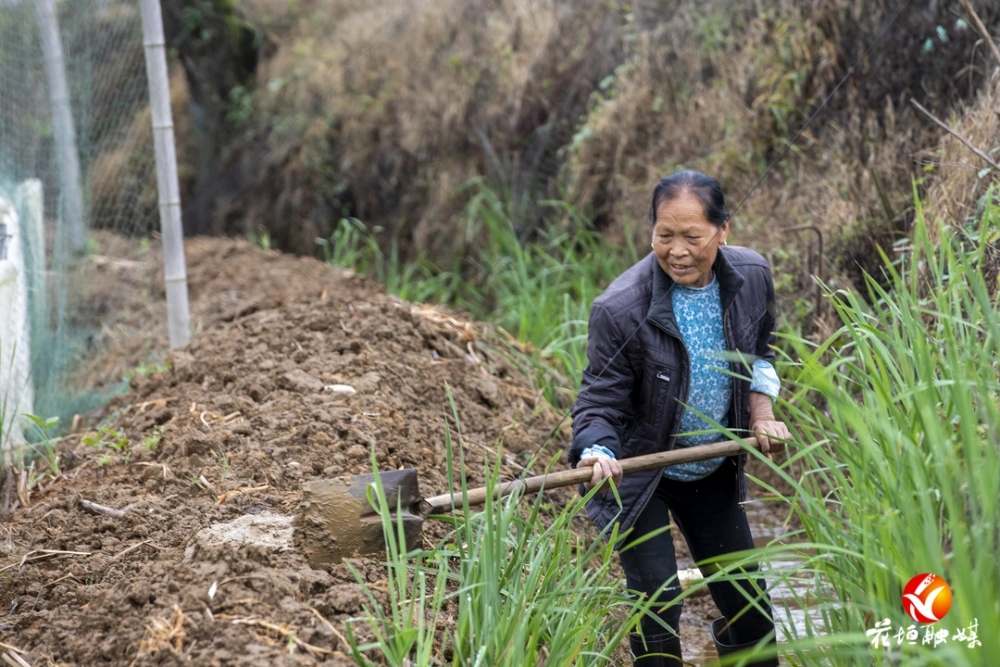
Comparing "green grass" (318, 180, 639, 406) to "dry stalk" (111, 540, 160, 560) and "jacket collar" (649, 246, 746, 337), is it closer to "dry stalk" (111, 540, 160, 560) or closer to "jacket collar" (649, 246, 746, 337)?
"jacket collar" (649, 246, 746, 337)

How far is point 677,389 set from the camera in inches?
111

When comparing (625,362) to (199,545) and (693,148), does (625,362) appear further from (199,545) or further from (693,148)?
(693,148)

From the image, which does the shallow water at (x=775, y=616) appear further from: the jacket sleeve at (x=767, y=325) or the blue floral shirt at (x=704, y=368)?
the jacket sleeve at (x=767, y=325)

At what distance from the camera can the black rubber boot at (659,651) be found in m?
2.73

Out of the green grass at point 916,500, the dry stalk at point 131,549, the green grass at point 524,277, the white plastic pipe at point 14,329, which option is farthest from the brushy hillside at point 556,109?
the white plastic pipe at point 14,329

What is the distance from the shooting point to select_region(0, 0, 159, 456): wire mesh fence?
17.5 feet

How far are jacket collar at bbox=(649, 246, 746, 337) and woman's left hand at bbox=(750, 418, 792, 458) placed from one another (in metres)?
0.36

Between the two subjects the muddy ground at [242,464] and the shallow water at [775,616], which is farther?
the shallow water at [775,616]

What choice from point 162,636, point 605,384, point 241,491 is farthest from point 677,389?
point 162,636

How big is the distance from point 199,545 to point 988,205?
8.72ft

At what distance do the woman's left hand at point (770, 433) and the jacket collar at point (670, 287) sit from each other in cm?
36

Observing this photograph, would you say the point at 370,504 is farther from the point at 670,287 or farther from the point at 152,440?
the point at 152,440

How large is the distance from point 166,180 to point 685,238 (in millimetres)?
3318

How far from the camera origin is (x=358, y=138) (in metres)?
9.02
